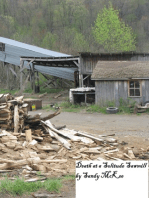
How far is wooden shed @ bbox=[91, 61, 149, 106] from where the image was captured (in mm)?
22297

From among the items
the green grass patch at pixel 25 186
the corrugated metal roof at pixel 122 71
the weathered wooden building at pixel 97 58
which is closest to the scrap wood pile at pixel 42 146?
the green grass patch at pixel 25 186

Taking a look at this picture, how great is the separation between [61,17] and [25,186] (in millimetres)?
67047

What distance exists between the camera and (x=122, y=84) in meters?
22.6

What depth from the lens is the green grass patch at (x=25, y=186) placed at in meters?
5.55

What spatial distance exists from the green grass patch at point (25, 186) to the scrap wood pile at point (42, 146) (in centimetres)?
100

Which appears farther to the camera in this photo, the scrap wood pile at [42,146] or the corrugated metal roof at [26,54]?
the corrugated metal roof at [26,54]

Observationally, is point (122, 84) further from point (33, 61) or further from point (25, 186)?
point (25, 186)

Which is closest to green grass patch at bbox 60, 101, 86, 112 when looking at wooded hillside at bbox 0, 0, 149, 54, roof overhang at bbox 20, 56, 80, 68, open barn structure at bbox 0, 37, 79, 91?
roof overhang at bbox 20, 56, 80, 68

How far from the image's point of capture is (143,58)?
1140 inches

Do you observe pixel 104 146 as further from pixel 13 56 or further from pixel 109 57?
pixel 13 56

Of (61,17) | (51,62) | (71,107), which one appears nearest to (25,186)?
(71,107)

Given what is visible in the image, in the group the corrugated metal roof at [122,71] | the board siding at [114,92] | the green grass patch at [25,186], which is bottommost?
the green grass patch at [25,186]

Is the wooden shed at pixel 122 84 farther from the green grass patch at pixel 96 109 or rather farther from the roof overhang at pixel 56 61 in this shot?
the roof overhang at pixel 56 61

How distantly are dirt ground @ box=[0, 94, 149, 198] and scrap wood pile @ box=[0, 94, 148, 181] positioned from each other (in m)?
1.39
